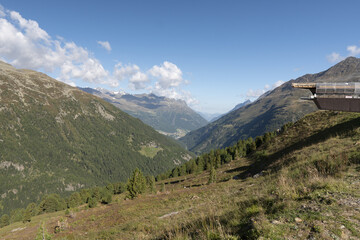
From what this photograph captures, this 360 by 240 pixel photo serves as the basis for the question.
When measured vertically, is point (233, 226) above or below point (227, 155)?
above

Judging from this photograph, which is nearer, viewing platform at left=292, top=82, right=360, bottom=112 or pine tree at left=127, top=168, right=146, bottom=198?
viewing platform at left=292, top=82, right=360, bottom=112

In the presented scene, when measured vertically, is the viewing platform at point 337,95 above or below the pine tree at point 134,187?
above

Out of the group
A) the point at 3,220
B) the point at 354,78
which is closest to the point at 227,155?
the point at 354,78

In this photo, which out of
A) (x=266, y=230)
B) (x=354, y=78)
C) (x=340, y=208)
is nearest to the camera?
(x=266, y=230)

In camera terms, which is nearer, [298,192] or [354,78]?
[298,192]

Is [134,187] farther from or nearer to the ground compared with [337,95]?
nearer to the ground

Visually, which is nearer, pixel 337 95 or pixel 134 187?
pixel 337 95

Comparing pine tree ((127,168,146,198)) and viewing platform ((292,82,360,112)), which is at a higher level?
viewing platform ((292,82,360,112))

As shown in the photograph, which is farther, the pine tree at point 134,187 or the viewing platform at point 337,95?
the pine tree at point 134,187

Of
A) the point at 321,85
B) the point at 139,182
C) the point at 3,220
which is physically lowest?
the point at 3,220

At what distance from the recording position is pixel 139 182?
5097 cm

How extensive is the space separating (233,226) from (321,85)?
14334mm

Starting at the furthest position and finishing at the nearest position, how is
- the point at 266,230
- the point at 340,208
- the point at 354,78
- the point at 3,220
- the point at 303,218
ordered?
the point at 3,220 → the point at 354,78 → the point at 340,208 → the point at 303,218 → the point at 266,230

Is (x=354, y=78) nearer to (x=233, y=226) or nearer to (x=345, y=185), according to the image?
(x=345, y=185)
